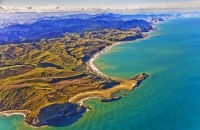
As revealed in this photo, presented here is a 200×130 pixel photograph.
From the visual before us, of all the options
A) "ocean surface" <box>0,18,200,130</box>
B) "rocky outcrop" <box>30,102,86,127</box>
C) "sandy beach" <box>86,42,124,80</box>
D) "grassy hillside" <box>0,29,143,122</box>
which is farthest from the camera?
"sandy beach" <box>86,42,124,80</box>

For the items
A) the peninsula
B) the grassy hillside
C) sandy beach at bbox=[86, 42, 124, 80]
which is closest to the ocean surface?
sandy beach at bbox=[86, 42, 124, 80]

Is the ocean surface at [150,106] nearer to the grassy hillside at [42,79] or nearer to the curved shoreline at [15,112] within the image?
the curved shoreline at [15,112]

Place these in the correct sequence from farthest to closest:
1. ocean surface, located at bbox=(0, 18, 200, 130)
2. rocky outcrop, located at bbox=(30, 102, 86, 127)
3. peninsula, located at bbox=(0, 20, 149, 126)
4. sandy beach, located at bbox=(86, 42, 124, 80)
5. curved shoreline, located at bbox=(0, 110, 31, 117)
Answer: sandy beach, located at bbox=(86, 42, 124, 80) < curved shoreline, located at bbox=(0, 110, 31, 117) < peninsula, located at bbox=(0, 20, 149, 126) < rocky outcrop, located at bbox=(30, 102, 86, 127) < ocean surface, located at bbox=(0, 18, 200, 130)

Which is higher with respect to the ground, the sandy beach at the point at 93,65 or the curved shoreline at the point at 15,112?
the sandy beach at the point at 93,65

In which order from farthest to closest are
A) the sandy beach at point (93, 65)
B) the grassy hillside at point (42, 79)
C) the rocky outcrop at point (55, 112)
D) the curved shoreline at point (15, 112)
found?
the sandy beach at point (93, 65) → the grassy hillside at point (42, 79) → the curved shoreline at point (15, 112) → the rocky outcrop at point (55, 112)

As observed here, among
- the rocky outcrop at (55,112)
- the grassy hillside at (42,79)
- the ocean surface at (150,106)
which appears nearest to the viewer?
the ocean surface at (150,106)

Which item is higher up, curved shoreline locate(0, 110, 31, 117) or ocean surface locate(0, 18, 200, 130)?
ocean surface locate(0, 18, 200, 130)

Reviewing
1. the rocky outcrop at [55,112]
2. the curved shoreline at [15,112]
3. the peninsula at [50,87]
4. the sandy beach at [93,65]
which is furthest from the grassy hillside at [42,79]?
the rocky outcrop at [55,112]

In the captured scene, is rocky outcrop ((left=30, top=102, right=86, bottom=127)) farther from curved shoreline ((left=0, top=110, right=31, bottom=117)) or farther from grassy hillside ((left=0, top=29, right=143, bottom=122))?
curved shoreline ((left=0, top=110, right=31, bottom=117))
